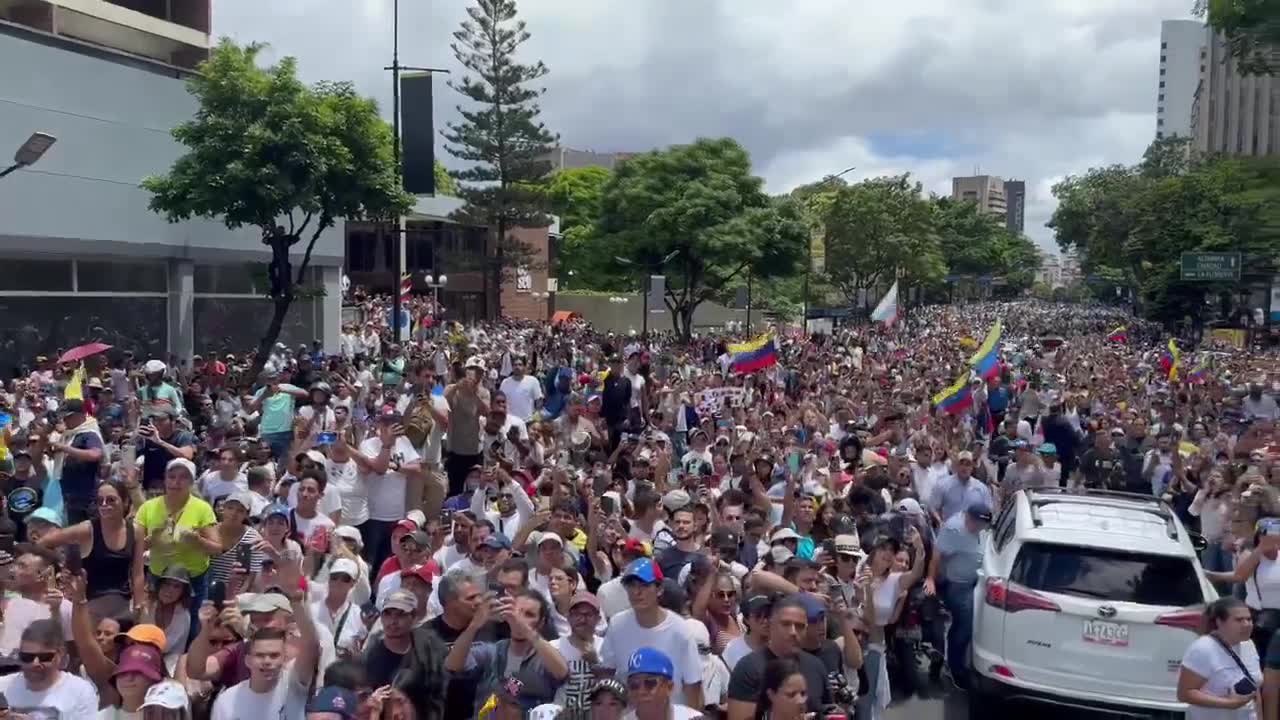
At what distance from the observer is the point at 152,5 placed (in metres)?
34.3

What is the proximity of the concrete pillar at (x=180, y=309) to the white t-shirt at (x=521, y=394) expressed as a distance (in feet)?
46.3

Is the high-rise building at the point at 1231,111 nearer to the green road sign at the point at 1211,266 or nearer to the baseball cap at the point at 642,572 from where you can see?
the green road sign at the point at 1211,266

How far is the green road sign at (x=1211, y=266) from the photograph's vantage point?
5269 centimetres

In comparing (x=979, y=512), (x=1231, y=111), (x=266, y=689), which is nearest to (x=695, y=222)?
(x=979, y=512)

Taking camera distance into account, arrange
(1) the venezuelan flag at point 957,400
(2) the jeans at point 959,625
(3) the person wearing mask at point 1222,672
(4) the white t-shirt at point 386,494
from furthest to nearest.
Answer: (1) the venezuelan flag at point 957,400
(4) the white t-shirt at point 386,494
(2) the jeans at point 959,625
(3) the person wearing mask at point 1222,672

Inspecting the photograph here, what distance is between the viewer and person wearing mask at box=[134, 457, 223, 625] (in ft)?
24.8

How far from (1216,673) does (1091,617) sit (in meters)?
1.48

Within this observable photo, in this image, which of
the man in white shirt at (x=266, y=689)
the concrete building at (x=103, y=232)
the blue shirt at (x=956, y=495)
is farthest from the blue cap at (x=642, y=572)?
the concrete building at (x=103, y=232)

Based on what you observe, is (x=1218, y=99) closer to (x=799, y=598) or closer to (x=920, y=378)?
(x=920, y=378)

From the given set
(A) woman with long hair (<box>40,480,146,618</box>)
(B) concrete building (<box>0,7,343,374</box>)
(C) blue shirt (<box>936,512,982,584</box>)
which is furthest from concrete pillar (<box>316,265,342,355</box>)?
(A) woman with long hair (<box>40,480,146,618</box>)

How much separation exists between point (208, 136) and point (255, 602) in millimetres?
18140

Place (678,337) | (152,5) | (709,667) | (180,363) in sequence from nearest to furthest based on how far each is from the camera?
(709,667)
(180,363)
(152,5)
(678,337)

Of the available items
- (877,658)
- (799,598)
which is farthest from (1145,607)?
(799,598)

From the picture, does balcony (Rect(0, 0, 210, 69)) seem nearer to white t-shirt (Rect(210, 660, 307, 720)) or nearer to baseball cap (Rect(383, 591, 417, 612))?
baseball cap (Rect(383, 591, 417, 612))
